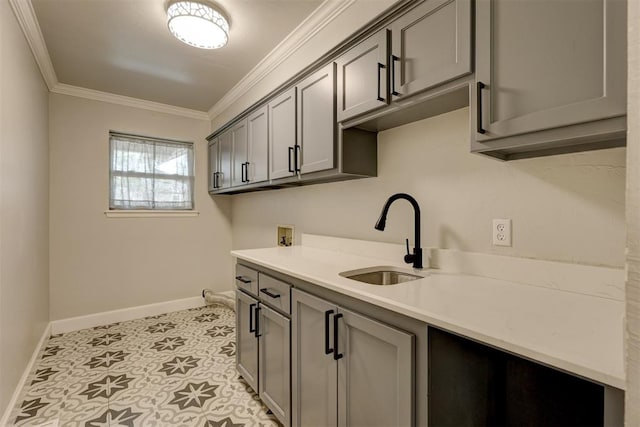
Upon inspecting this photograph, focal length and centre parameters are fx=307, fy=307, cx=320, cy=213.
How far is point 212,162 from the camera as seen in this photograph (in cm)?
373

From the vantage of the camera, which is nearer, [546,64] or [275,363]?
[546,64]

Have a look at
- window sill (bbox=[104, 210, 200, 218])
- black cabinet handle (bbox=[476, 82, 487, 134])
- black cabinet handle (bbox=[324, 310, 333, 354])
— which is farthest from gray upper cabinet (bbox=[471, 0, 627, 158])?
window sill (bbox=[104, 210, 200, 218])

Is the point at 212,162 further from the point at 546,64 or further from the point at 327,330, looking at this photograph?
the point at 546,64

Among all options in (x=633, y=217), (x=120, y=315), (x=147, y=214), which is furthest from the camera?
(x=147, y=214)

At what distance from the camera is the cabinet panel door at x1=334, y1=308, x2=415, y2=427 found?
986 millimetres

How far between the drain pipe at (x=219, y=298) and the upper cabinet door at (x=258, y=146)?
1.67 m

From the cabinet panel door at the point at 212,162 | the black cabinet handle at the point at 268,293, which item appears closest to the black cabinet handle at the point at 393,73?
the black cabinet handle at the point at 268,293

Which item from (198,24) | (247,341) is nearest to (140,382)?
(247,341)

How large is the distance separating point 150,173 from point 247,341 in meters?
2.61

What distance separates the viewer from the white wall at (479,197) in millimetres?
1064

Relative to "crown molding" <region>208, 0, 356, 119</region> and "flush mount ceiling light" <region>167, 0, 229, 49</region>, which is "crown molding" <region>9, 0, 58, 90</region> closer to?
"flush mount ceiling light" <region>167, 0, 229, 49</region>

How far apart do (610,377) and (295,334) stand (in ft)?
3.89

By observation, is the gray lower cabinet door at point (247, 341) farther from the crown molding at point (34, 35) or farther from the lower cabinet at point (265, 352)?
the crown molding at point (34, 35)

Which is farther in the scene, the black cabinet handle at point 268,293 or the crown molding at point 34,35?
the crown molding at point 34,35
